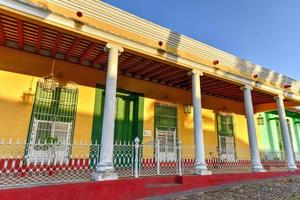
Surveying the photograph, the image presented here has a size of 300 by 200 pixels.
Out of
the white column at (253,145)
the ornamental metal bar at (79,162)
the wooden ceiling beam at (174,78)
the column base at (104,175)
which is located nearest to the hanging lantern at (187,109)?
the wooden ceiling beam at (174,78)

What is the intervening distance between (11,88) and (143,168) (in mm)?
4943

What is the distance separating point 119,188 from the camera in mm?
5328

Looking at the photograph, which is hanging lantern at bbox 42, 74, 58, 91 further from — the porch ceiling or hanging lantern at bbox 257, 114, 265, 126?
hanging lantern at bbox 257, 114, 265, 126

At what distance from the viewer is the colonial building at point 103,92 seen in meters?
5.80

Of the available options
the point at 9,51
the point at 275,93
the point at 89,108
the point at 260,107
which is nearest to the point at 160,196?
the point at 89,108

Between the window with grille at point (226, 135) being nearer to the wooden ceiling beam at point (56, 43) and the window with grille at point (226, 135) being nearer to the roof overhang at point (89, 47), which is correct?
the roof overhang at point (89, 47)

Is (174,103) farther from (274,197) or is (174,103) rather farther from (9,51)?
(9,51)

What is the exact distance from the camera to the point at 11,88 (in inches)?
286

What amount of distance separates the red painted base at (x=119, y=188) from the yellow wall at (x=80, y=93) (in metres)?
3.25

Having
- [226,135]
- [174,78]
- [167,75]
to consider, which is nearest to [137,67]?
[167,75]

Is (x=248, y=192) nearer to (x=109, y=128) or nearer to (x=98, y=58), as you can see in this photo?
(x=109, y=128)

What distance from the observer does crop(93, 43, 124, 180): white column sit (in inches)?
212

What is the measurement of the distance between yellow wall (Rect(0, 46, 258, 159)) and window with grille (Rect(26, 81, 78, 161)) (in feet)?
0.66

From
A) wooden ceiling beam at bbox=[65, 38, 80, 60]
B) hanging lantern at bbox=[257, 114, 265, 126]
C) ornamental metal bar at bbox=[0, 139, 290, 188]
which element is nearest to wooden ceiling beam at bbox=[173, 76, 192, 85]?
ornamental metal bar at bbox=[0, 139, 290, 188]
